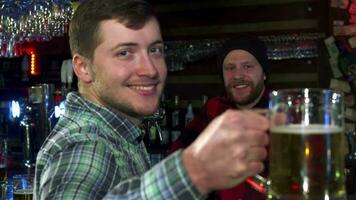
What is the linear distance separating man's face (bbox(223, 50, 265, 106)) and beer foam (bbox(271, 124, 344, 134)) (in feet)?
7.74

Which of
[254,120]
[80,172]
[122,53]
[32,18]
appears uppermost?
[32,18]

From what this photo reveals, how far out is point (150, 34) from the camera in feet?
4.26

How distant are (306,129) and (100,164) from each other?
437mm

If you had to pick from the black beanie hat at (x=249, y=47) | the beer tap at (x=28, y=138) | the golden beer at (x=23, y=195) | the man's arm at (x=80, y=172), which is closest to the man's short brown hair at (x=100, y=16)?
the man's arm at (x=80, y=172)

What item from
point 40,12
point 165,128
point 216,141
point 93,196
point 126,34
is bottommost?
point 165,128

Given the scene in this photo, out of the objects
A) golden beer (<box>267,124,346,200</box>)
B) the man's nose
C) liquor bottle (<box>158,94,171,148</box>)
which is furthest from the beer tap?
golden beer (<box>267,124,346,200</box>)

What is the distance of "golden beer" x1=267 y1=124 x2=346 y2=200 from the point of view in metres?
0.84

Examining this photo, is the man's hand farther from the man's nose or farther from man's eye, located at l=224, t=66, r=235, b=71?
man's eye, located at l=224, t=66, r=235, b=71

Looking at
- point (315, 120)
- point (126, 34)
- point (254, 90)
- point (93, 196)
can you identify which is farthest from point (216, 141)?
point (254, 90)

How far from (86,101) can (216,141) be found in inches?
24.0

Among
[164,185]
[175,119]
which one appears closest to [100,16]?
[164,185]

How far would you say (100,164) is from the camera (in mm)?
1073

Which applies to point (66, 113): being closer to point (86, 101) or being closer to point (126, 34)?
point (86, 101)

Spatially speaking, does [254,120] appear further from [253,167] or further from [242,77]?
[242,77]
